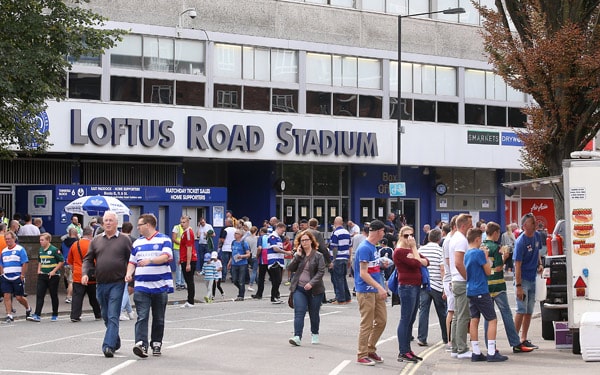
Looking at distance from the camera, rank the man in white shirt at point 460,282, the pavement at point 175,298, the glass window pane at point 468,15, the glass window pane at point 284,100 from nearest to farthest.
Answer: the man in white shirt at point 460,282 → the pavement at point 175,298 → the glass window pane at point 284,100 → the glass window pane at point 468,15

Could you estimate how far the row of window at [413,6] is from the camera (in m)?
43.6

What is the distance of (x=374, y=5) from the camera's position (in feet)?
144

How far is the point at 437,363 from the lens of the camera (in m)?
14.7

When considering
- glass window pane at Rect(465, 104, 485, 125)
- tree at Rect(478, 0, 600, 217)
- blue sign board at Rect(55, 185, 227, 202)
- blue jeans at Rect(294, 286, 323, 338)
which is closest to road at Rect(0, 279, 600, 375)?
blue jeans at Rect(294, 286, 323, 338)

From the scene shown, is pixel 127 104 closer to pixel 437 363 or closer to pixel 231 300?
pixel 231 300

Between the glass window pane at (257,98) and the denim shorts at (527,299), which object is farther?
the glass window pane at (257,98)

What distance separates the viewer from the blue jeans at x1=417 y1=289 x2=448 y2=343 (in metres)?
16.5

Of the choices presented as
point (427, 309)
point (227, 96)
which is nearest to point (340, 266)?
point (427, 309)

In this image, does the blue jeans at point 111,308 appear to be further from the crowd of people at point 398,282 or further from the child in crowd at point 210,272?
the child in crowd at point 210,272

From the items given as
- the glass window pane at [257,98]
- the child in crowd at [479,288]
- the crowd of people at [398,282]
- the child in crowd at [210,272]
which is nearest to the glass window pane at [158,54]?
the glass window pane at [257,98]

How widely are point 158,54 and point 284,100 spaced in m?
5.24

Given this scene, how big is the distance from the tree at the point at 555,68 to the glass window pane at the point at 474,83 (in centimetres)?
2583

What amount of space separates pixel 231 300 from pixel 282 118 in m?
14.9

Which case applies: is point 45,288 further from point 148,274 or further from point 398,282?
point 398,282
